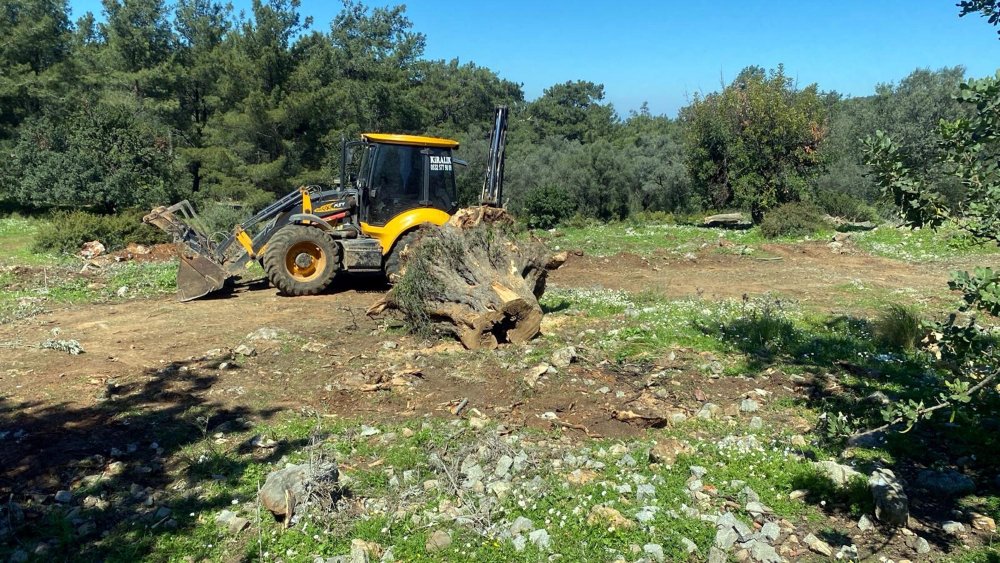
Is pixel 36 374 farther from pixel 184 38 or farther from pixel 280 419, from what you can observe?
pixel 184 38

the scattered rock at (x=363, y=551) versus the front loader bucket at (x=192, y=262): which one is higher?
the front loader bucket at (x=192, y=262)

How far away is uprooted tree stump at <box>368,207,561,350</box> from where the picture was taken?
25.2 ft

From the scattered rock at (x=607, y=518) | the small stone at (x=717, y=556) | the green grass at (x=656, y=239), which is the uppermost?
the green grass at (x=656, y=239)

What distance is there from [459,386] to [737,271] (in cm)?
907

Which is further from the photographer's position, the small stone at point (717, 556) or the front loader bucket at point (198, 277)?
the front loader bucket at point (198, 277)

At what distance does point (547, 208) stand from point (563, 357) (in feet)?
53.9

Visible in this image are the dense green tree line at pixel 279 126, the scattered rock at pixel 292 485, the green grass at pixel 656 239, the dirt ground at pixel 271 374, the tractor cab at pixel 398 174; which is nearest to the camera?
the scattered rock at pixel 292 485

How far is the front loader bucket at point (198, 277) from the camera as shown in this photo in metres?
10.5

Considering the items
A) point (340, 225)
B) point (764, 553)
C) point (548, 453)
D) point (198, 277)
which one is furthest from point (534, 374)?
point (198, 277)

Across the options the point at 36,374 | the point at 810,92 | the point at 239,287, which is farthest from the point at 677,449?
the point at 810,92

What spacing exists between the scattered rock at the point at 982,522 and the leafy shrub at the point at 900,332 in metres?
3.65

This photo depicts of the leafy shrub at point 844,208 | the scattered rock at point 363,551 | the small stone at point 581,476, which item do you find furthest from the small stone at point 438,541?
the leafy shrub at point 844,208

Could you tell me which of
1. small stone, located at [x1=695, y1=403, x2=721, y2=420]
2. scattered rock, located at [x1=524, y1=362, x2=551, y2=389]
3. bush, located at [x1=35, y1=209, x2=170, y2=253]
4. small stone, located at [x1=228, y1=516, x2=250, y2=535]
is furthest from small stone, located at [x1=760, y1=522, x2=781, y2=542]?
bush, located at [x1=35, y1=209, x2=170, y2=253]

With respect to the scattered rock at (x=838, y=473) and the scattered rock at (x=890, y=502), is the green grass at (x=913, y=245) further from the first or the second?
the scattered rock at (x=890, y=502)
